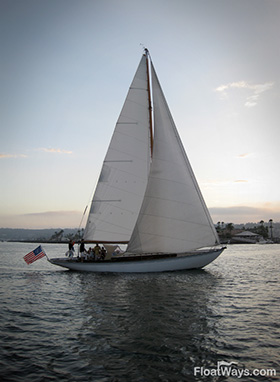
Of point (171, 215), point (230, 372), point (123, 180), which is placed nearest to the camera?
point (230, 372)

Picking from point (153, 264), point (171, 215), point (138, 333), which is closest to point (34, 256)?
point (153, 264)

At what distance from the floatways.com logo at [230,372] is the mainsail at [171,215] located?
54.8 ft

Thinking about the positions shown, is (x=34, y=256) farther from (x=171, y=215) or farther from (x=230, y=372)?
(x=230, y=372)

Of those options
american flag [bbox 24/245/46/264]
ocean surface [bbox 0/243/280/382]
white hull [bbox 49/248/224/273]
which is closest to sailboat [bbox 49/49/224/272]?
white hull [bbox 49/248/224/273]

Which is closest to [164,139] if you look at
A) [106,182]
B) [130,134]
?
[130,134]

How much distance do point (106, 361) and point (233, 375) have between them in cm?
363

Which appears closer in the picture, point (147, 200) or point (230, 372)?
point (230, 372)

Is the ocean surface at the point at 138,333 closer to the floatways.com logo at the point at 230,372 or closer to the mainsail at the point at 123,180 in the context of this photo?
the floatways.com logo at the point at 230,372

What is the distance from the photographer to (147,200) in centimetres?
2534

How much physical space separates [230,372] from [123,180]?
2137 cm

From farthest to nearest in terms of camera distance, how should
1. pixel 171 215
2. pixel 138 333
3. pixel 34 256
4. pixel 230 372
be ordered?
1. pixel 34 256
2. pixel 171 215
3. pixel 138 333
4. pixel 230 372

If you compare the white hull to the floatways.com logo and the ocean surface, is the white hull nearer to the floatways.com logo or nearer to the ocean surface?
the ocean surface

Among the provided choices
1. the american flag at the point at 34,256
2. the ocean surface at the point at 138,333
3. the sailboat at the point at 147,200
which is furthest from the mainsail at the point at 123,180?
the ocean surface at the point at 138,333

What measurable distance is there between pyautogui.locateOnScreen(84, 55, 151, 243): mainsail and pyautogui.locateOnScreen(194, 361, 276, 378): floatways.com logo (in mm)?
19400
